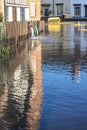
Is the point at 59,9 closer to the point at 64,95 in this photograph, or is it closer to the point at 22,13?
the point at 22,13

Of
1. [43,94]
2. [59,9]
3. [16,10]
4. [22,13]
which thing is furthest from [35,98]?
[59,9]

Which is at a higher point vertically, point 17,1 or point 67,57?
point 17,1

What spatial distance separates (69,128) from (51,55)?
1383 centimetres

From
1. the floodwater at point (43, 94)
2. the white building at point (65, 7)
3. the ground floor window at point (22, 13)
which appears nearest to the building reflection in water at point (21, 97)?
the floodwater at point (43, 94)

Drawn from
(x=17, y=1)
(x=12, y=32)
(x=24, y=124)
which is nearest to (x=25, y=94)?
(x=24, y=124)

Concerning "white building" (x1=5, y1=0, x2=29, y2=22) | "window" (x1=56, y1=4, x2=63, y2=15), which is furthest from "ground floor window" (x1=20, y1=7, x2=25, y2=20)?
"window" (x1=56, y1=4, x2=63, y2=15)

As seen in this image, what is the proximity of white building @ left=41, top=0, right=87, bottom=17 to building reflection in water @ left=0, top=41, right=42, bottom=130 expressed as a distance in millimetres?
86876

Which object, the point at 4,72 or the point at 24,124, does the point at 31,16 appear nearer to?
the point at 4,72

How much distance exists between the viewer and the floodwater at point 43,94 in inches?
355

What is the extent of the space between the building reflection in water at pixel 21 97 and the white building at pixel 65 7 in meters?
86.9

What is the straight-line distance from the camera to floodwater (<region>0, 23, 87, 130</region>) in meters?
9.03

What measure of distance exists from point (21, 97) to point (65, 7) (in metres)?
95.4

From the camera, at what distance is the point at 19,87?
1292 centimetres

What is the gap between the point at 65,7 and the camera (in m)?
106
